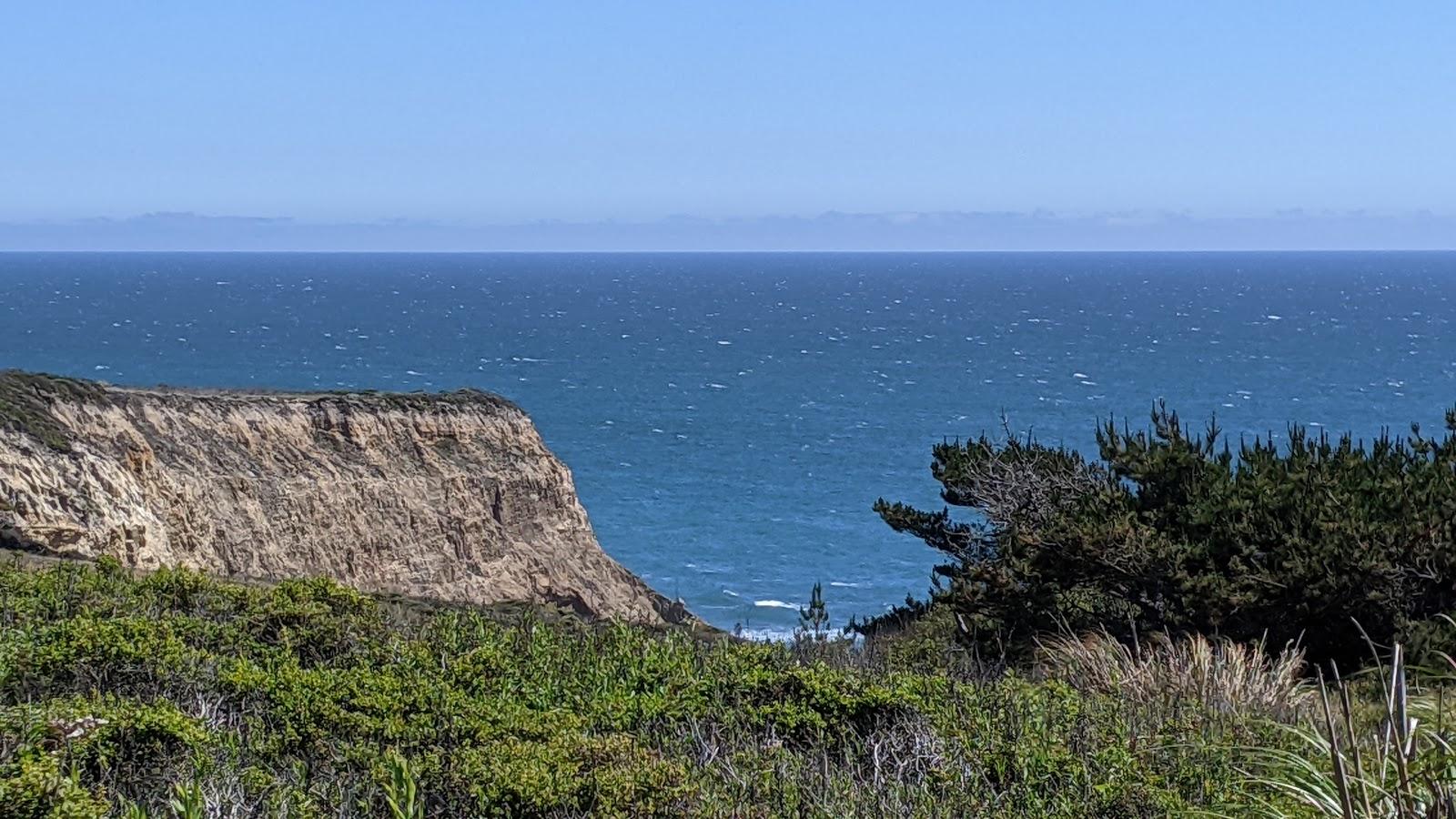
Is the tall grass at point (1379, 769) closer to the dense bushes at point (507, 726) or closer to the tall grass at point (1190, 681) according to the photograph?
Result: the dense bushes at point (507, 726)

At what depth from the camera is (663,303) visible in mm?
166500

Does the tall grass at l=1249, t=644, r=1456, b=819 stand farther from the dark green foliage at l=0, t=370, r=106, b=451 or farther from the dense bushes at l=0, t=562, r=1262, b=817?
the dark green foliage at l=0, t=370, r=106, b=451

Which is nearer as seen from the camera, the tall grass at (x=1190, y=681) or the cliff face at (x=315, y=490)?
the tall grass at (x=1190, y=681)

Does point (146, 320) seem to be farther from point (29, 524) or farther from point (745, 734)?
point (745, 734)

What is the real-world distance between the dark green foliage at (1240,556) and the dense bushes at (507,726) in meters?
5.83

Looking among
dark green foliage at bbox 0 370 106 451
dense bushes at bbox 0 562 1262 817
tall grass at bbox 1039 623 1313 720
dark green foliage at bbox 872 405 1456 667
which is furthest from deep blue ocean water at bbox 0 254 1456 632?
dense bushes at bbox 0 562 1262 817

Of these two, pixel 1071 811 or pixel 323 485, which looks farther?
pixel 323 485

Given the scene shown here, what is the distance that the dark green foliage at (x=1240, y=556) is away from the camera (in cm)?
1373

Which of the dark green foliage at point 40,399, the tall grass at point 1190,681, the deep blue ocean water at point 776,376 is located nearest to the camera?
the tall grass at point 1190,681

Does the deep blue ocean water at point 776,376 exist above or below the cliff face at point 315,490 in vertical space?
below

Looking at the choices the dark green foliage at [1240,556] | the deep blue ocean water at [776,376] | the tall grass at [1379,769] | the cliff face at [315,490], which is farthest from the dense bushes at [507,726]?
the deep blue ocean water at [776,376]

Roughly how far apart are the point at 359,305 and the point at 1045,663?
146m

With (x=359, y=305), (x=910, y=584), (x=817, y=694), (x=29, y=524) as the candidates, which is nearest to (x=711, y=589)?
(x=910, y=584)

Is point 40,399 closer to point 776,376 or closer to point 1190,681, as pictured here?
point 1190,681
